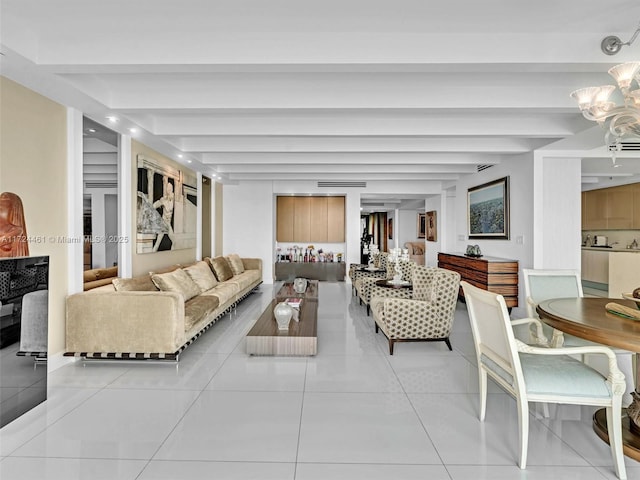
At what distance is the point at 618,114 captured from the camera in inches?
105

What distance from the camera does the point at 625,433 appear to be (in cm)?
228

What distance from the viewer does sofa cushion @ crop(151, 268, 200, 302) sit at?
468 cm

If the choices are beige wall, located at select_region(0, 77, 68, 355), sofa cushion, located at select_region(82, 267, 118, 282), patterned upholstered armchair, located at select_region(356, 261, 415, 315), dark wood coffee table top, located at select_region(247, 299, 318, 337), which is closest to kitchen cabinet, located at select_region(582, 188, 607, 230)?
patterned upholstered armchair, located at select_region(356, 261, 415, 315)

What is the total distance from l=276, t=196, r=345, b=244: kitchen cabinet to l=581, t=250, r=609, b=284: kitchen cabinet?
233 inches

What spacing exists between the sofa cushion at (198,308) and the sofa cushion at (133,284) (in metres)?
0.52

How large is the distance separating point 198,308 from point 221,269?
106 inches

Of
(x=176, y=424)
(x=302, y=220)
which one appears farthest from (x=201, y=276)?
(x=302, y=220)

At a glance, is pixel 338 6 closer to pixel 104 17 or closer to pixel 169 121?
pixel 104 17

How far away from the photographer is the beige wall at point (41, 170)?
10.3 ft

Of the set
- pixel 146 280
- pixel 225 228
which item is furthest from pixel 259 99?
pixel 225 228

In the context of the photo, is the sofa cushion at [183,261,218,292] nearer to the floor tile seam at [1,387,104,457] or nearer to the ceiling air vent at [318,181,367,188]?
the floor tile seam at [1,387,104,457]

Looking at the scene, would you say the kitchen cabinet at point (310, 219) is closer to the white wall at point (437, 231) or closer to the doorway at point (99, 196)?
the white wall at point (437, 231)

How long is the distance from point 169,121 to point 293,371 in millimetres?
3506

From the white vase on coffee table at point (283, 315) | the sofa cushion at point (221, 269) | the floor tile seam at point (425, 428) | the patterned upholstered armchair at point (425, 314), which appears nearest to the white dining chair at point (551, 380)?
the floor tile seam at point (425, 428)
